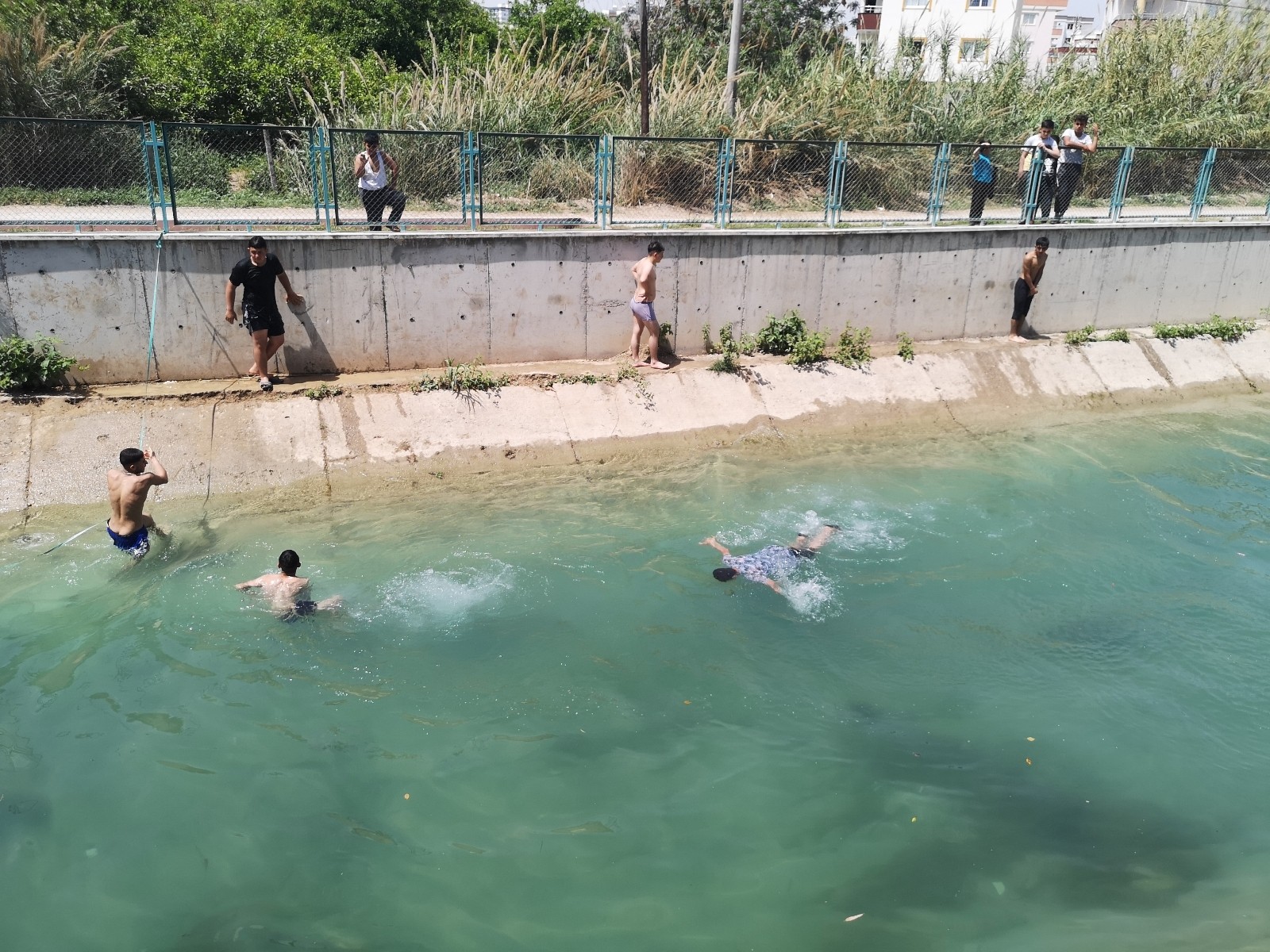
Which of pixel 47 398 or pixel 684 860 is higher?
pixel 47 398

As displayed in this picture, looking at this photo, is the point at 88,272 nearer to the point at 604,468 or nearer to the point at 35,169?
the point at 35,169

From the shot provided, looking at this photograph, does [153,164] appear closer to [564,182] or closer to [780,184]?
[564,182]

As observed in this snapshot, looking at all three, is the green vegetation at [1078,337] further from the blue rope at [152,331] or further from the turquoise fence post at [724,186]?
the blue rope at [152,331]

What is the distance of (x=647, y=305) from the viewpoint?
492 inches

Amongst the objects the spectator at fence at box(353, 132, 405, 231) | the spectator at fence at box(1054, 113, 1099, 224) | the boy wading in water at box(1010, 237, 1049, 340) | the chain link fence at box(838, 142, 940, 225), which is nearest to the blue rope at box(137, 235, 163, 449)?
the spectator at fence at box(353, 132, 405, 231)

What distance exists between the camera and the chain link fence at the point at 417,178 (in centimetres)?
1217

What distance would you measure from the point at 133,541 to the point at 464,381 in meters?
4.38

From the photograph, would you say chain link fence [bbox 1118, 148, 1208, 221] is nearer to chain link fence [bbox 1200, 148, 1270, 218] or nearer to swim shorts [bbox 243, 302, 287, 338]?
chain link fence [bbox 1200, 148, 1270, 218]

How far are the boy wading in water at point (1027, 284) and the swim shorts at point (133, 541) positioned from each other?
1267 cm

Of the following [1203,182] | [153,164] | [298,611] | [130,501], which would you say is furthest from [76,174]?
[1203,182]

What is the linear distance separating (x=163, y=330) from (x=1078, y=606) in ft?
34.0

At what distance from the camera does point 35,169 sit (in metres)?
11.0

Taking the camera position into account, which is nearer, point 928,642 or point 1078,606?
point 928,642

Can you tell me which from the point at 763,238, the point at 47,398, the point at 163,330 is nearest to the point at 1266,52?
the point at 763,238
